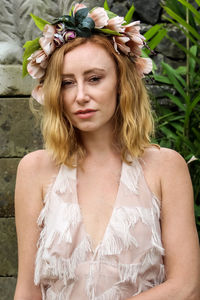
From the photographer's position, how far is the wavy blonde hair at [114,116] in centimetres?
177

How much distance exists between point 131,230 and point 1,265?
1.36m

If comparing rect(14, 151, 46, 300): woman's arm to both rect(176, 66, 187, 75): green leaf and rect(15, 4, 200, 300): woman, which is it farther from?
rect(176, 66, 187, 75): green leaf

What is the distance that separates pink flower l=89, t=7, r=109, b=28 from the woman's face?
8cm

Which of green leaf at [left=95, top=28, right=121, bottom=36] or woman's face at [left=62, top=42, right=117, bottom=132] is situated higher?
green leaf at [left=95, top=28, right=121, bottom=36]

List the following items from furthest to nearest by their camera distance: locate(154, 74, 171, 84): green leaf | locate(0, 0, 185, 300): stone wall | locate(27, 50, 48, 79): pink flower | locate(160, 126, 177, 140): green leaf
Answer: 1. locate(154, 74, 171, 84): green leaf
2. locate(160, 126, 177, 140): green leaf
3. locate(0, 0, 185, 300): stone wall
4. locate(27, 50, 48, 79): pink flower

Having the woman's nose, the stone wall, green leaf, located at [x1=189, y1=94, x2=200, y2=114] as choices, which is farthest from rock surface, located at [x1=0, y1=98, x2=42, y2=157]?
the woman's nose

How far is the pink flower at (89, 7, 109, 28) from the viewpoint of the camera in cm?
178

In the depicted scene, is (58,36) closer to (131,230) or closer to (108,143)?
(108,143)

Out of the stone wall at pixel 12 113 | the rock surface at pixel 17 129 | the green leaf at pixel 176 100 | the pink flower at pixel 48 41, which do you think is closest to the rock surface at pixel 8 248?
the stone wall at pixel 12 113

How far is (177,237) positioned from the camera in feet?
5.85

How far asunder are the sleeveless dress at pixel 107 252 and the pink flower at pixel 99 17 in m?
0.58

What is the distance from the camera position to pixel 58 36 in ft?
5.87

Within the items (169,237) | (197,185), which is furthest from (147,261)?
(197,185)

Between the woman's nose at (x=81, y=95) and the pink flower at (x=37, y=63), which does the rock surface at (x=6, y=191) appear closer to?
the pink flower at (x=37, y=63)
